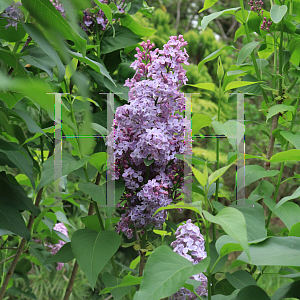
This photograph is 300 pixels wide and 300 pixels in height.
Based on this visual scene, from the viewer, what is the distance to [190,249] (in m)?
0.36

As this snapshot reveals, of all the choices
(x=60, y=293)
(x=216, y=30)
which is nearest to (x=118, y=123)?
(x=60, y=293)

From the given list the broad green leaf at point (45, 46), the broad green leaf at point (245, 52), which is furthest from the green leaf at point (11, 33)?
the broad green leaf at point (245, 52)

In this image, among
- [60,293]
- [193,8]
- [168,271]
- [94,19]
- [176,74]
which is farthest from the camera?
[193,8]

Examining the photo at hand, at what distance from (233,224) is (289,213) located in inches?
9.4

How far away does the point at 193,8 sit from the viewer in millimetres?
3535

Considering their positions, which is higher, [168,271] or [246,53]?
[246,53]

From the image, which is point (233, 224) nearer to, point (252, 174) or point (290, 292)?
point (290, 292)

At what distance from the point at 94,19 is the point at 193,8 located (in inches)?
129

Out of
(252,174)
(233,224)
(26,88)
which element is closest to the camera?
(26,88)

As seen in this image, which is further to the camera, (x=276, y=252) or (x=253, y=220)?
(x=253, y=220)

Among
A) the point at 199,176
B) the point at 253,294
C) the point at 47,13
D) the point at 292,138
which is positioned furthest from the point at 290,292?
the point at 47,13

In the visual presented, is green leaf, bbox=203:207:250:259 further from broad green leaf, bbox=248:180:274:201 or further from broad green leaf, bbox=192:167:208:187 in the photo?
broad green leaf, bbox=248:180:274:201

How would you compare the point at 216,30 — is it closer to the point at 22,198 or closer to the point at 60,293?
the point at 60,293

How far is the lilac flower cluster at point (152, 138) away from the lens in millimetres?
389
